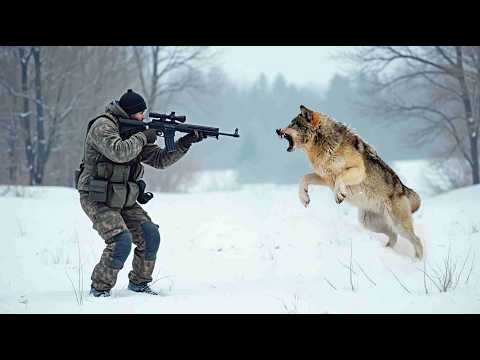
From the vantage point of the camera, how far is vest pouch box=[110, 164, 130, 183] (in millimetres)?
5512

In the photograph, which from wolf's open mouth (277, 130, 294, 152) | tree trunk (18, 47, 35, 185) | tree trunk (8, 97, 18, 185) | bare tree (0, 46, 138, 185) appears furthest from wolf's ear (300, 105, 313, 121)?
tree trunk (8, 97, 18, 185)

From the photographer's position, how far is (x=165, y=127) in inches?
231

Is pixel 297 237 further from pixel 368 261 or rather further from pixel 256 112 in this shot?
pixel 256 112

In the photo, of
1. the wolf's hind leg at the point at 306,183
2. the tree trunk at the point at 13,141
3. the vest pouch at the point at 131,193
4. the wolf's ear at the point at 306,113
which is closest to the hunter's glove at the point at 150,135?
the vest pouch at the point at 131,193

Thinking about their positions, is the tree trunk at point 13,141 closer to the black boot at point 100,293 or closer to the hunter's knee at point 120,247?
the black boot at point 100,293

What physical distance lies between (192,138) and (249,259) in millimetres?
3650

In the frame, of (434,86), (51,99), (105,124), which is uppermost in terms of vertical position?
(434,86)

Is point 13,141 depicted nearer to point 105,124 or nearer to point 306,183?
point 105,124

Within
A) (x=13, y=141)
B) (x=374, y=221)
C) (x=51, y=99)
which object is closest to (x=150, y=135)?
(x=374, y=221)

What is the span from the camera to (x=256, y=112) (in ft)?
205

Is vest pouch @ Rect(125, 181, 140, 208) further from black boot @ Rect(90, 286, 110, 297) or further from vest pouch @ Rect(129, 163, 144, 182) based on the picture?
black boot @ Rect(90, 286, 110, 297)

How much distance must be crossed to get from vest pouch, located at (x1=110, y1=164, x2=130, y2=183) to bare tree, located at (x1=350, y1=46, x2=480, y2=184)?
15263 mm

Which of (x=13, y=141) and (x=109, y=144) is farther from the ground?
(x=13, y=141)
